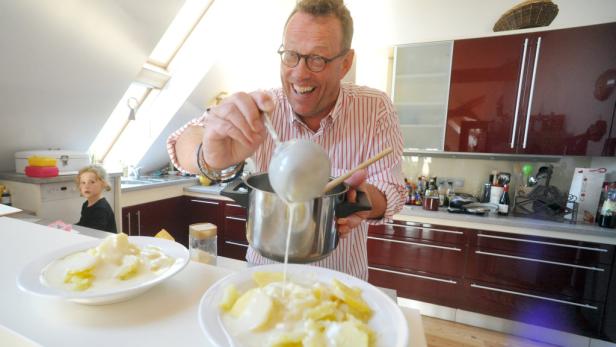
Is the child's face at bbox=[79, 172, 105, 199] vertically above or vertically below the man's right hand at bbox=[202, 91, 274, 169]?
below

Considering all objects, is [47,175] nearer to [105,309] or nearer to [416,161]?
[105,309]

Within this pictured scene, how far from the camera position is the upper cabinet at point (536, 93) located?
182cm

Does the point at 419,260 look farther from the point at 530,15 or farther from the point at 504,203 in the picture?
the point at 530,15

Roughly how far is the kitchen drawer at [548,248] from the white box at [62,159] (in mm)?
2892

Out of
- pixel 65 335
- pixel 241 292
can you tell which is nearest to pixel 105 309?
pixel 65 335

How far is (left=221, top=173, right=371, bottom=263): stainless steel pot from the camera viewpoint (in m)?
0.50

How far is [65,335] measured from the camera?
415mm

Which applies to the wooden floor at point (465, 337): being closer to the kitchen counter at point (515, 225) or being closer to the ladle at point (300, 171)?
the kitchen counter at point (515, 225)

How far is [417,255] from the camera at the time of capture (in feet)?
7.02

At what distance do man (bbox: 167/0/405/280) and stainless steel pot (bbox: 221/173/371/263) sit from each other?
4 cm

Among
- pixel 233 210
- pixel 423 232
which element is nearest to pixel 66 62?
pixel 233 210

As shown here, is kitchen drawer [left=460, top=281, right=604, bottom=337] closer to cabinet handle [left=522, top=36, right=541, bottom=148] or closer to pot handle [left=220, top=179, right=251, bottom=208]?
Answer: cabinet handle [left=522, top=36, right=541, bottom=148]

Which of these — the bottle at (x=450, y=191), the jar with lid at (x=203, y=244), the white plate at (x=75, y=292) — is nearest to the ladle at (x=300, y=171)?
the white plate at (x=75, y=292)

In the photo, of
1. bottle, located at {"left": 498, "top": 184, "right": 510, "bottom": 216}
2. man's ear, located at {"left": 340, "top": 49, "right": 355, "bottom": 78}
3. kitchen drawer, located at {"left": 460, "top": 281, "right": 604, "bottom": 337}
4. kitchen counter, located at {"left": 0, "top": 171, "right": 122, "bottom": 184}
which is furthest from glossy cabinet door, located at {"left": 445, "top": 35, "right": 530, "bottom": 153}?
kitchen counter, located at {"left": 0, "top": 171, "right": 122, "bottom": 184}
